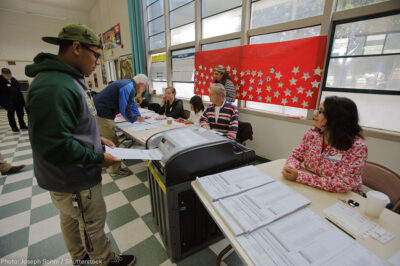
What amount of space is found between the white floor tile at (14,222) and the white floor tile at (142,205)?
1.02 m

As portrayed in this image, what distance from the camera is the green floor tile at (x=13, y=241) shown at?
1475 mm

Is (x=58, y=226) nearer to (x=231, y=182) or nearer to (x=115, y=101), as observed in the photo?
(x=115, y=101)

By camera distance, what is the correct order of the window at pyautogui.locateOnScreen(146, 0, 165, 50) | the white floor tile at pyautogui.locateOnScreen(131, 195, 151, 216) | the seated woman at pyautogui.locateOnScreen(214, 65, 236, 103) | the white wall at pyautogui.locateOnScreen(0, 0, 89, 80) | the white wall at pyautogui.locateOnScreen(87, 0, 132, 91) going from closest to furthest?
the white floor tile at pyautogui.locateOnScreen(131, 195, 151, 216) → the seated woman at pyautogui.locateOnScreen(214, 65, 236, 103) → the window at pyautogui.locateOnScreen(146, 0, 165, 50) → the white wall at pyautogui.locateOnScreen(87, 0, 132, 91) → the white wall at pyautogui.locateOnScreen(0, 0, 89, 80)

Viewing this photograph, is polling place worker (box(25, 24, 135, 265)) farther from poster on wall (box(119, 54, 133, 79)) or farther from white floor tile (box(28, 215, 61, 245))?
poster on wall (box(119, 54, 133, 79))

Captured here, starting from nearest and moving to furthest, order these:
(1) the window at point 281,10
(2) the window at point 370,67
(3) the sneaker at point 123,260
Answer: (3) the sneaker at point 123,260 → (2) the window at point 370,67 → (1) the window at point 281,10

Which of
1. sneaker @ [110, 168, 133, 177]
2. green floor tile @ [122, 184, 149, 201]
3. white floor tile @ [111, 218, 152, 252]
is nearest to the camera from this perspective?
white floor tile @ [111, 218, 152, 252]

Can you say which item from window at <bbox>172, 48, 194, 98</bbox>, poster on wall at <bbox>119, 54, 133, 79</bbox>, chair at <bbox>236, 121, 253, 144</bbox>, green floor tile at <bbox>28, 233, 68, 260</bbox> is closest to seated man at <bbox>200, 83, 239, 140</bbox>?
chair at <bbox>236, 121, 253, 144</bbox>

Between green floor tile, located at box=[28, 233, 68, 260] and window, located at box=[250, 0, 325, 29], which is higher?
window, located at box=[250, 0, 325, 29]

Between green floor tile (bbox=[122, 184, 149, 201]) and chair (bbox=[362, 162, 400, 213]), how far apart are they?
6.95 ft

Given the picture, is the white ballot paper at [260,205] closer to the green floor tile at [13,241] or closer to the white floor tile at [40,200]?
the green floor tile at [13,241]

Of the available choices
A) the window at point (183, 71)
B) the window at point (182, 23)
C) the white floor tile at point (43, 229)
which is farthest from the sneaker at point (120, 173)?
the window at point (182, 23)

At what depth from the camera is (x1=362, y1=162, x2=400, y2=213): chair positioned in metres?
1.05

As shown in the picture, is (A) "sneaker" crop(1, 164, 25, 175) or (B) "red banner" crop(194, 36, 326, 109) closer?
(B) "red banner" crop(194, 36, 326, 109)

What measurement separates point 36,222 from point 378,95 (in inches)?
150
